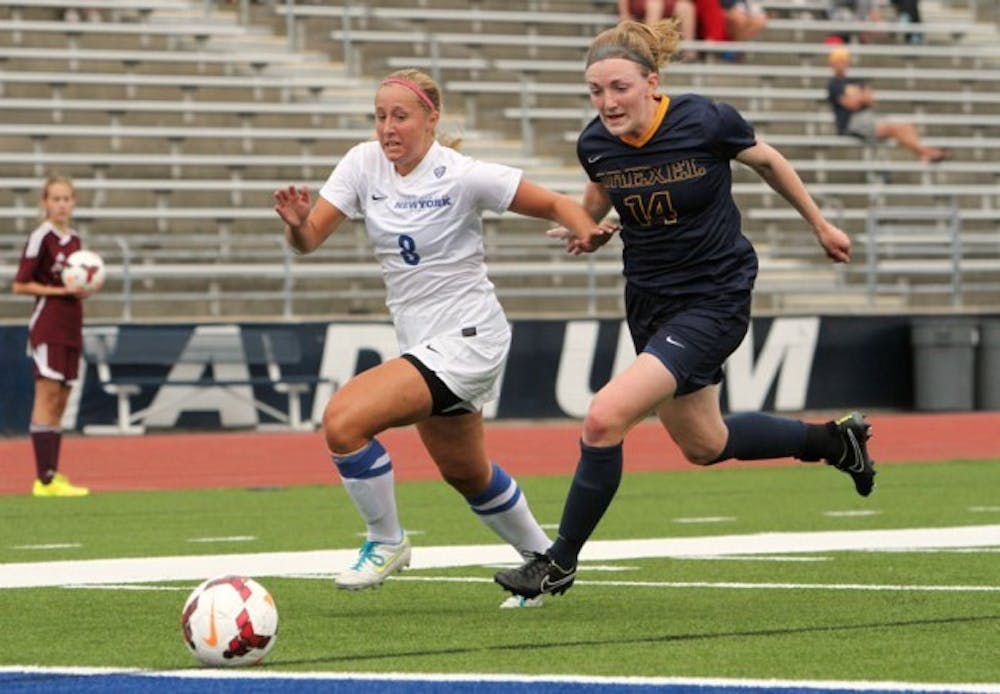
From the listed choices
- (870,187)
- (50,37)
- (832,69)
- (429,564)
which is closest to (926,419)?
(870,187)

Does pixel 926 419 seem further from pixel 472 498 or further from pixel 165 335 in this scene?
pixel 472 498

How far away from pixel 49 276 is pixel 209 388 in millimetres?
6794

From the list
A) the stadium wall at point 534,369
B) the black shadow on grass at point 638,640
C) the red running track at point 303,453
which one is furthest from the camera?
the stadium wall at point 534,369

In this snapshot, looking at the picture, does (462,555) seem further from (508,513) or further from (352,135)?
(352,135)

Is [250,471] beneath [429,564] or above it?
beneath

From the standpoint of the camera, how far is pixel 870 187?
26.7 m

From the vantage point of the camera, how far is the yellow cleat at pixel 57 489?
49.5ft

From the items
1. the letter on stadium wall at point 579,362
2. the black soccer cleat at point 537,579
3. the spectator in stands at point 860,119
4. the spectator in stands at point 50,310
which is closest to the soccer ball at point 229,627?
the black soccer cleat at point 537,579

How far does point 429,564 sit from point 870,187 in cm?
1780

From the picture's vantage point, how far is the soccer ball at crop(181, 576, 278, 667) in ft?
20.6

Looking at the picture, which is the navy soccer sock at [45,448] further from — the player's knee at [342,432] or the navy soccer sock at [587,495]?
the navy soccer sock at [587,495]

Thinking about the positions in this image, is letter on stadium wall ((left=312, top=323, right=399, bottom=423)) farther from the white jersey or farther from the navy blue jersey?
the navy blue jersey

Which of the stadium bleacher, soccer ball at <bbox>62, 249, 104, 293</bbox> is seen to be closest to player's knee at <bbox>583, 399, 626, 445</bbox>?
soccer ball at <bbox>62, 249, 104, 293</bbox>

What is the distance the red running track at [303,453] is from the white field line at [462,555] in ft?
18.9
